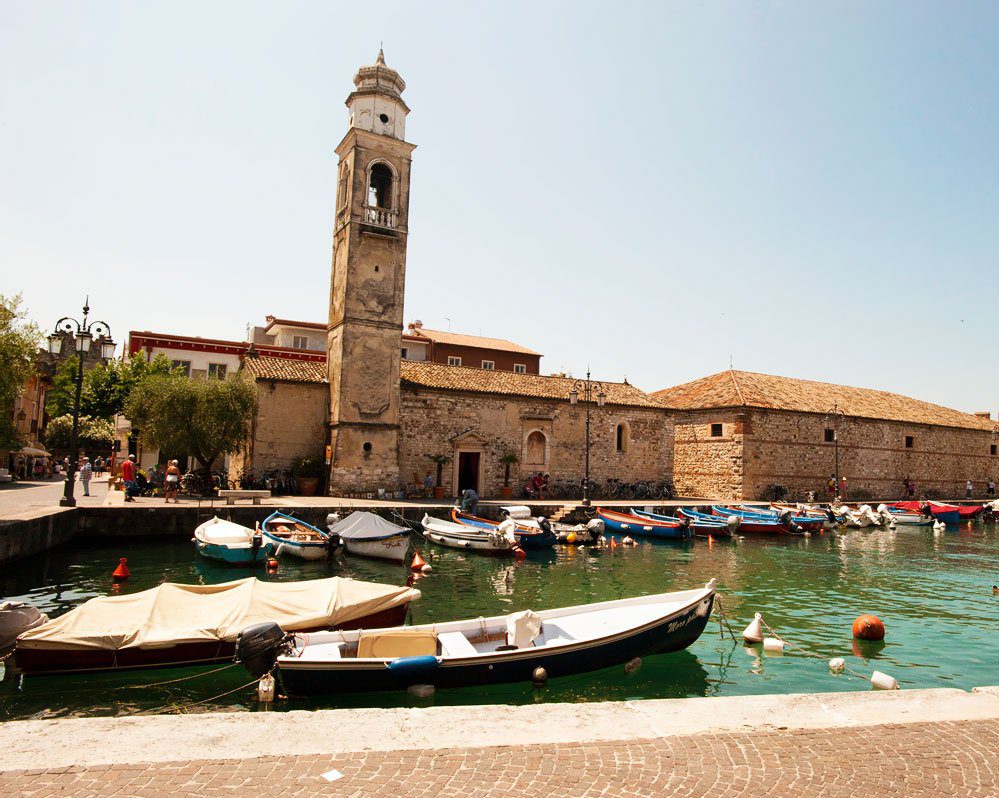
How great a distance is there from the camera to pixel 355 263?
30.7 m

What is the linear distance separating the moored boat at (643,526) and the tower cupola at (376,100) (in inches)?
816

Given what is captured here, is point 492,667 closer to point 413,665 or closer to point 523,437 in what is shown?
point 413,665

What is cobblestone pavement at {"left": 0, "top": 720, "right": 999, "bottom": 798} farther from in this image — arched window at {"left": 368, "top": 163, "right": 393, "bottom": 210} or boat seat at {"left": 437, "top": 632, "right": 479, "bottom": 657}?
arched window at {"left": 368, "top": 163, "right": 393, "bottom": 210}

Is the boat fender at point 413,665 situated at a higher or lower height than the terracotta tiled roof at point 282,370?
lower

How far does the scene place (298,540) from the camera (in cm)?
2041

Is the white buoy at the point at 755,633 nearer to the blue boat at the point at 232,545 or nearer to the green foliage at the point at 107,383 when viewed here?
the blue boat at the point at 232,545

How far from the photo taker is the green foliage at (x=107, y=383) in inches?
1649

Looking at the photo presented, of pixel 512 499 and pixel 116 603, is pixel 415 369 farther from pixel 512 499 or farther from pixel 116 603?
pixel 116 603

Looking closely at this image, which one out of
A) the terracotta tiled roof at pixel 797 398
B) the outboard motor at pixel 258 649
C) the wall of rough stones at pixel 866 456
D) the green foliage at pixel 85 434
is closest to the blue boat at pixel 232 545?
the outboard motor at pixel 258 649

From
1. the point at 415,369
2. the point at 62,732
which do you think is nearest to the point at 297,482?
the point at 415,369

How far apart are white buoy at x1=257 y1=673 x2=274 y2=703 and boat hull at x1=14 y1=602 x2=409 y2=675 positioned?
4.47 feet

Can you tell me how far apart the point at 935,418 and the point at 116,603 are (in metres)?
55.5

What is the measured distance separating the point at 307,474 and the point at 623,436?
59.9ft

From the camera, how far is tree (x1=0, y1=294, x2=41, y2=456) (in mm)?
18250
